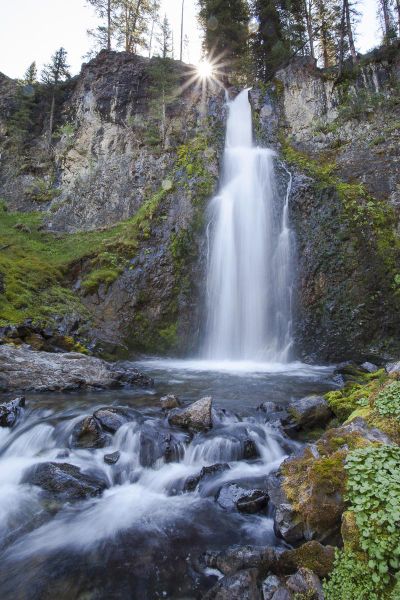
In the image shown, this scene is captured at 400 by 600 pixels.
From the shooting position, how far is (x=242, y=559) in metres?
3.48

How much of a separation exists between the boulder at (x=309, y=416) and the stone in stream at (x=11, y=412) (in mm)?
5308

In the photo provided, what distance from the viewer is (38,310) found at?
13961 mm

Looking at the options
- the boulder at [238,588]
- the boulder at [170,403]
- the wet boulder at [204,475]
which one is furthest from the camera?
the boulder at [170,403]

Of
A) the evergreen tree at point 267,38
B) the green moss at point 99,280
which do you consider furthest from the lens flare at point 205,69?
the green moss at point 99,280

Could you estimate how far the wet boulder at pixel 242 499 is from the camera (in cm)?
457

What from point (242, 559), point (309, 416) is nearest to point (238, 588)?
point (242, 559)

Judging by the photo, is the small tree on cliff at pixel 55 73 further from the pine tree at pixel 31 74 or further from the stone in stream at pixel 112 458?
the stone in stream at pixel 112 458

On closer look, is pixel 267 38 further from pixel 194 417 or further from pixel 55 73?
pixel 194 417

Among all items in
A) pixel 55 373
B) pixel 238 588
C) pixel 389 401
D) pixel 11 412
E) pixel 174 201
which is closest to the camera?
pixel 238 588

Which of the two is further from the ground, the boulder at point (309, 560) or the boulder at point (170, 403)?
the boulder at point (170, 403)

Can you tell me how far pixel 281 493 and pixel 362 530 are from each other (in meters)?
1.21

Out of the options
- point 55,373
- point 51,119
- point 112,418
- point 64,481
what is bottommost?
point 64,481

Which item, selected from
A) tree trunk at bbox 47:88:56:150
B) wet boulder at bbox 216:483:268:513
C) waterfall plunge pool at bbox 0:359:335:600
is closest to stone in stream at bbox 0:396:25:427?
waterfall plunge pool at bbox 0:359:335:600

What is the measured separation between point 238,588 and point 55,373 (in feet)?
26.0
